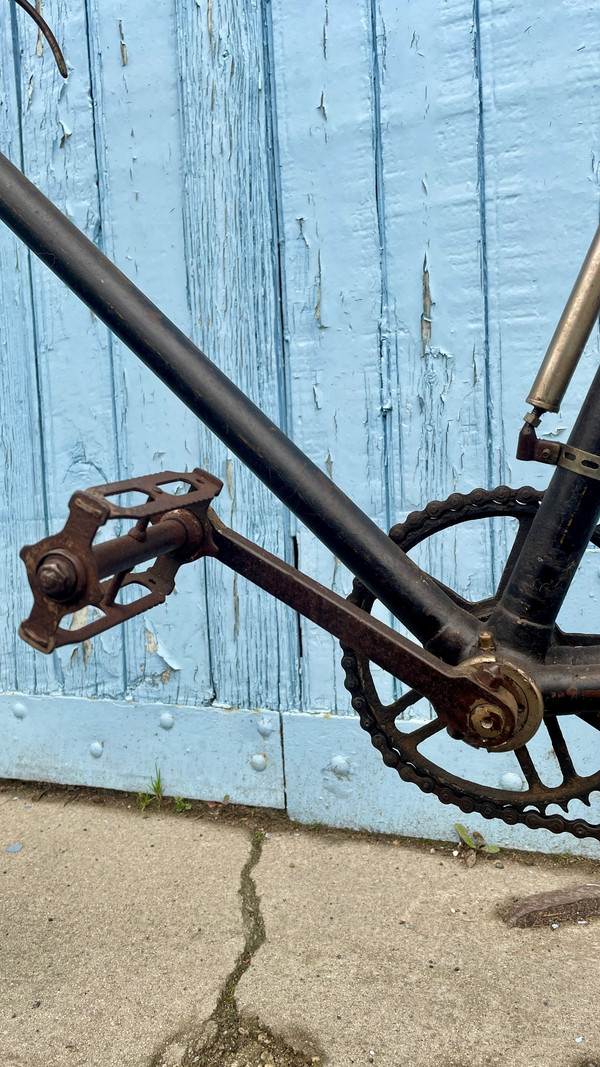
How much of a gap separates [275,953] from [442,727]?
0.71 m

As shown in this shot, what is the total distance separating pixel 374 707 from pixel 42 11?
2083 millimetres

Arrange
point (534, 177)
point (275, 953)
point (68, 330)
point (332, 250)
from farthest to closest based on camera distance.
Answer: point (68, 330)
point (332, 250)
point (534, 177)
point (275, 953)

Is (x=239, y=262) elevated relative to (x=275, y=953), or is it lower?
elevated

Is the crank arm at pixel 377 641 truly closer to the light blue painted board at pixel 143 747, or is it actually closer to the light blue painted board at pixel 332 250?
the light blue painted board at pixel 332 250

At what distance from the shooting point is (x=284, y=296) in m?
1.91

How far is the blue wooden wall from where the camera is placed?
172 centimetres

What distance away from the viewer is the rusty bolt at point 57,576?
0.89 m

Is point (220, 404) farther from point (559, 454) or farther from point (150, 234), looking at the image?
point (150, 234)

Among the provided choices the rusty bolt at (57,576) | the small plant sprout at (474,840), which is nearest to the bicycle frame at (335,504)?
the rusty bolt at (57,576)

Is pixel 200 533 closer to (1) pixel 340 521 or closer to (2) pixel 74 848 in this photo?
(1) pixel 340 521

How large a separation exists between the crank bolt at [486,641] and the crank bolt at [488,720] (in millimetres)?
82

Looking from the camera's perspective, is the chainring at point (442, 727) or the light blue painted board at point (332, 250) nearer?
the chainring at point (442, 727)

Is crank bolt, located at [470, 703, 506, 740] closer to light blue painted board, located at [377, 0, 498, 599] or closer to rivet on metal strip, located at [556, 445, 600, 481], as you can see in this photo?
rivet on metal strip, located at [556, 445, 600, 481]

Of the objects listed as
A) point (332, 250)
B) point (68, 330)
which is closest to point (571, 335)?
point (332, 250)
